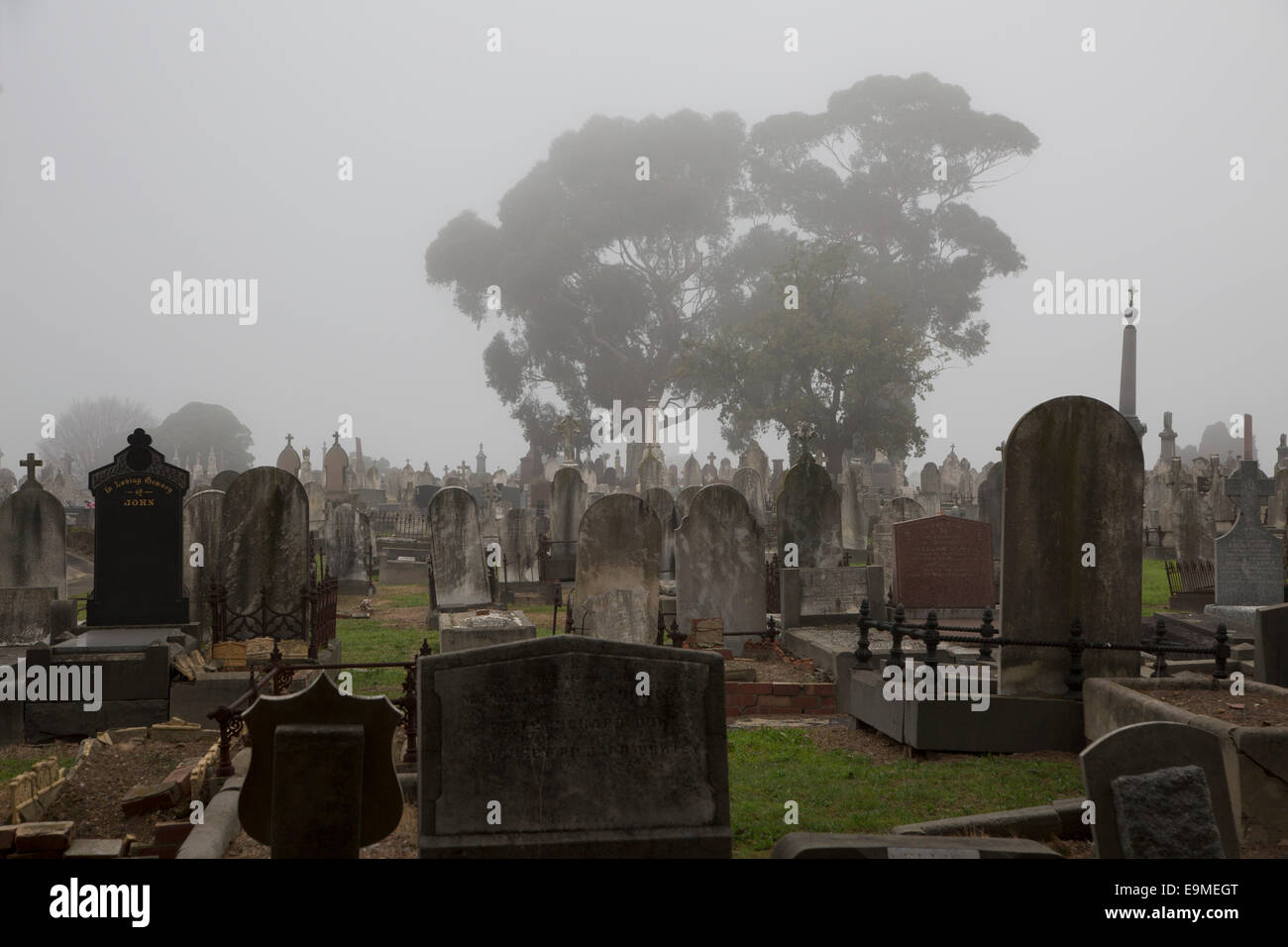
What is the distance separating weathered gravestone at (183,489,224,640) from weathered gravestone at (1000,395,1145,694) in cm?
884

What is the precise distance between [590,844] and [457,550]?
11.6 m

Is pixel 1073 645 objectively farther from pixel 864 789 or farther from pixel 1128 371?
pixel 1128 371

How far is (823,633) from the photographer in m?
13.0

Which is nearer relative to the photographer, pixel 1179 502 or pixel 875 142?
pixel 1179 502

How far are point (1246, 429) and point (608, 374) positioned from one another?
31765 mm

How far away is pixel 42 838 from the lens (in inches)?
231

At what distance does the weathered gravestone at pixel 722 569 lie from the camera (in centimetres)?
1311

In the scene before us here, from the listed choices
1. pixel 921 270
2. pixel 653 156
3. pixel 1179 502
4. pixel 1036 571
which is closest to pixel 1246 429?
pixel 1179 502

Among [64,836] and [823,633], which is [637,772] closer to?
[64,836]

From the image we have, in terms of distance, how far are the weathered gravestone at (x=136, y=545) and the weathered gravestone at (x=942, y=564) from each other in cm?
896

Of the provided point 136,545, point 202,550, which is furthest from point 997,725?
point 202,550

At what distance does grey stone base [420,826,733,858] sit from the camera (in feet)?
15.6

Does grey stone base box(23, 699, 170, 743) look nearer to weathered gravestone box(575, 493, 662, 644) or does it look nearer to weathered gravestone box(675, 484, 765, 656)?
weathered gravestone box(575, 493, 662, 644)

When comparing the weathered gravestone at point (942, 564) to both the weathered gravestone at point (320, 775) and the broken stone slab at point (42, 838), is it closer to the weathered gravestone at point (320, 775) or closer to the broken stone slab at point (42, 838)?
the weathered gravestone at point (320, 775)
